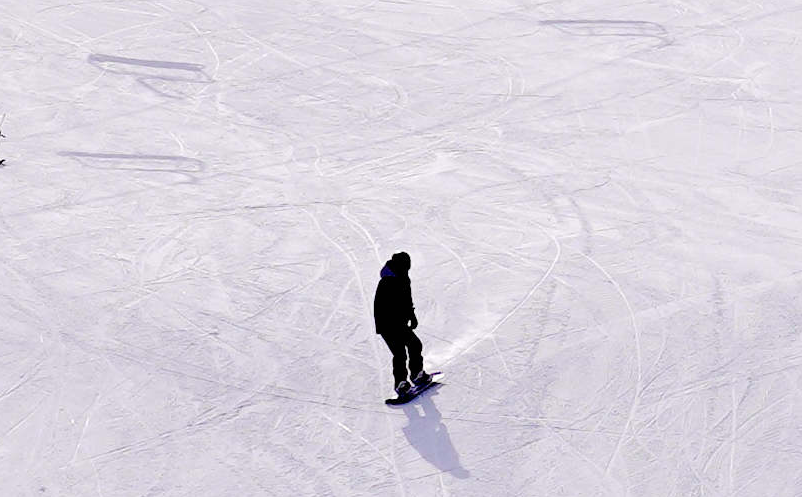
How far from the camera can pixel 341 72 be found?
1709 centimetres

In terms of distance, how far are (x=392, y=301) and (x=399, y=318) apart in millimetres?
161

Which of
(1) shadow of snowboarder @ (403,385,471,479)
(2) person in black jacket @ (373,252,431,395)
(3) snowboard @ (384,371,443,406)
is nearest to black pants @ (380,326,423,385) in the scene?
(2) person in black jacket @ (373,252,431,395)

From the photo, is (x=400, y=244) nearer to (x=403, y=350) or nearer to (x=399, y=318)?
(x=403, y=350)

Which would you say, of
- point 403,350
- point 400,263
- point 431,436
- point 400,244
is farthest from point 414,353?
point 400,244

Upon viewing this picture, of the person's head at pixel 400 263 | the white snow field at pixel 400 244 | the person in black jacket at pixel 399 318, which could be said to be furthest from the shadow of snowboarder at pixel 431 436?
the person's head at pixel 400 263

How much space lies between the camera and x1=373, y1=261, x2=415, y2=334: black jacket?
8969 millimetres

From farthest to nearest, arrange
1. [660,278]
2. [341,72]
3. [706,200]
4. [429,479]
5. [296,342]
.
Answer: [341,72] < [706,200] < [660,278] < [296,342] < [429,479]

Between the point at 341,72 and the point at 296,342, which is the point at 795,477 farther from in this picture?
the point at 341,72

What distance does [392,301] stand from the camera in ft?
29.6

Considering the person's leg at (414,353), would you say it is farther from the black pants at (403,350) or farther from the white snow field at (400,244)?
the white snow field at (400,244)

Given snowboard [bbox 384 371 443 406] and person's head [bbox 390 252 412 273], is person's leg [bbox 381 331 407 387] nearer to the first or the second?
snowboard [bbox 384 371 443 406]

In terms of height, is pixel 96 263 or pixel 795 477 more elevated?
pixel 795 477

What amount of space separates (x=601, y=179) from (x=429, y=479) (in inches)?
247

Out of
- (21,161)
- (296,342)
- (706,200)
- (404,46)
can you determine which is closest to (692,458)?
(296,342)
